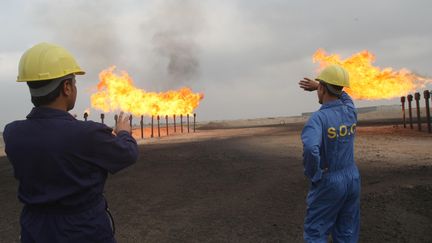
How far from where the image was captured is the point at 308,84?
4.98m

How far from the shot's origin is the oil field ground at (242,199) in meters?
6.32

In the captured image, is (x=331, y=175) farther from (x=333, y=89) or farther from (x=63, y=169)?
(x=63, y=169)

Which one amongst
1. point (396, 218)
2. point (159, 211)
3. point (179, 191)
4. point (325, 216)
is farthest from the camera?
point (179, 191)

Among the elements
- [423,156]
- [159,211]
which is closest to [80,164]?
[159,211]

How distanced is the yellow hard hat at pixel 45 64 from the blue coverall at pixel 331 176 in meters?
2.38

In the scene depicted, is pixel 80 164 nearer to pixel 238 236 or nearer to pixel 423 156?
pixel 238 236

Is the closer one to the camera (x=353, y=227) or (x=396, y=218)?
(x=353, y=227)

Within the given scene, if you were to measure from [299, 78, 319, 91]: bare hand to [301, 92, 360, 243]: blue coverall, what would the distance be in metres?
0.55

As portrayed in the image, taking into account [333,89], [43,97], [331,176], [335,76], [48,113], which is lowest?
[331,176]

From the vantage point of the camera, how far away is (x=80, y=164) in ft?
8.50

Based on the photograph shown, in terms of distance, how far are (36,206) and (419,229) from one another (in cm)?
566

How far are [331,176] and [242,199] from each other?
4221 millimetres

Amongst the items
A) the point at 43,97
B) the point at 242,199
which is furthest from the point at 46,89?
the point at 242,199

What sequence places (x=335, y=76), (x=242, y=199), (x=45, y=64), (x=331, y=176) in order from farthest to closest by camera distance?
(x=242, y=199), (x=335, y=76), (x=331, y=176), (x=45, y=64)
